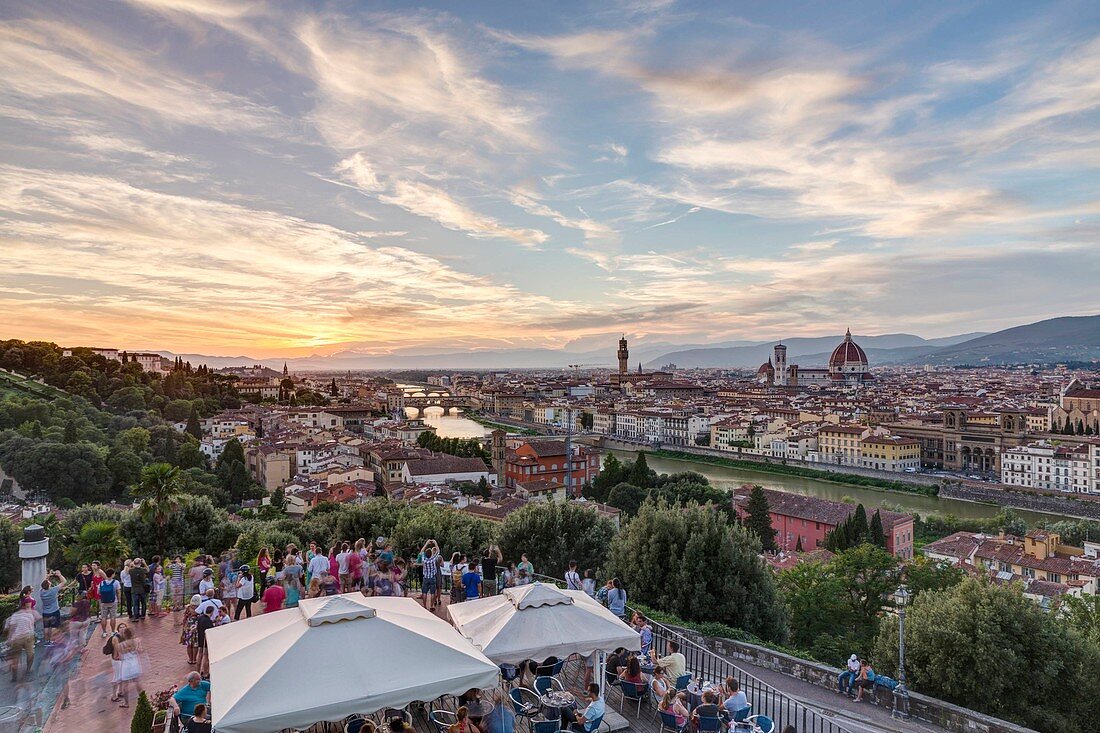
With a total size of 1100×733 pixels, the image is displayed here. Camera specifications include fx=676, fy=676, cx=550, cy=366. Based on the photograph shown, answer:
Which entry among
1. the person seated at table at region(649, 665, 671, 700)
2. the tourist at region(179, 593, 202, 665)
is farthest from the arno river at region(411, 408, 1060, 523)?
the tourist at region(179, 593, 202, 665)

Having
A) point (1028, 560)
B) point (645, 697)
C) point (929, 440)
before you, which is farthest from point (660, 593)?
point (929, 440)

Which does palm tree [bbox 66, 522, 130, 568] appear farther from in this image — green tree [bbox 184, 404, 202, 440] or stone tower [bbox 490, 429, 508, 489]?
green tree [bbox 184, 404, 202, 440]

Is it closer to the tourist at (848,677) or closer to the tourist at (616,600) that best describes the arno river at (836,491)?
the tourist at (848,677)

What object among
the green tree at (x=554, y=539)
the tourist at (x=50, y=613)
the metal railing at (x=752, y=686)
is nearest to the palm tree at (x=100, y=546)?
the tourist at (x=50, y=613)

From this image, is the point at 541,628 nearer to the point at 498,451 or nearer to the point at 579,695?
the point at 579,695

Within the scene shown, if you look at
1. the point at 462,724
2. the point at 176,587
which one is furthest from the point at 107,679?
the point at 462,724

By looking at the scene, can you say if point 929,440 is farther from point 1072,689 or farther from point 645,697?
point 645,697
